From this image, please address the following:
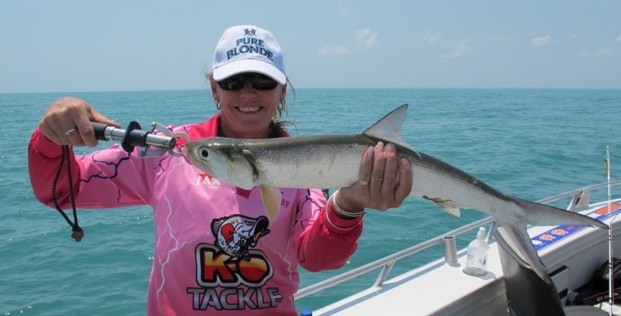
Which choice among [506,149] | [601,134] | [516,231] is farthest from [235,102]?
[601,134]

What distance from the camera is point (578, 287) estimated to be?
18.4 feet

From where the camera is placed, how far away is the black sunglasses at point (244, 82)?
278 cm

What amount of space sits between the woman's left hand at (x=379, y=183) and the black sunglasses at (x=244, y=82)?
0.78 meters

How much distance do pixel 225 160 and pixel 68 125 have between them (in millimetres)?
776

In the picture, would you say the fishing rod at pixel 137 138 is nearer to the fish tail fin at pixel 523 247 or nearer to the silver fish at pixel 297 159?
the silver fish at pixel 297 159

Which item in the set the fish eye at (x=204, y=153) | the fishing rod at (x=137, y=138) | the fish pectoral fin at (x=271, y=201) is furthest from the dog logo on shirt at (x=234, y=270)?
the fishing rod at (x=137, y=138)

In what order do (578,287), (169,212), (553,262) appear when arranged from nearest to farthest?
(169,212)
(553,262)
(578,287)

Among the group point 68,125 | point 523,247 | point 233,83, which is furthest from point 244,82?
point 523,247

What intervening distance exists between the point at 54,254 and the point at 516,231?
10.1 m

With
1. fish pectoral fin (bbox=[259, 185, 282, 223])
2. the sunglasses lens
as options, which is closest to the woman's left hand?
fish pectoral fin (bbox=[259, 185, 282, 223])

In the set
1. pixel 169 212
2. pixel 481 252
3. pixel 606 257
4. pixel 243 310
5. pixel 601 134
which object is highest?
pixel 169 212

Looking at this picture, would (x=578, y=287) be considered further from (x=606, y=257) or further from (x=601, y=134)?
(x=601, y=134)

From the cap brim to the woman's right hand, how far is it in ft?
2.56

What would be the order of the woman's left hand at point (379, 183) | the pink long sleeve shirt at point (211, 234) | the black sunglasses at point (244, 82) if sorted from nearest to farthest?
1. the woman's left hand at point (379, 183)
2. the pink long sleeve shirt at point (211, 234)
3. the black sunglasses at point (244, 82)
